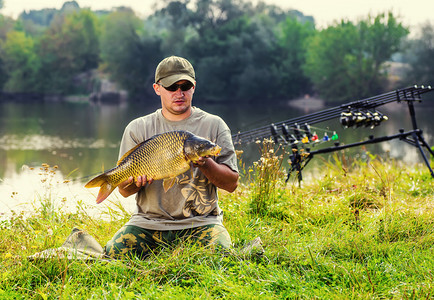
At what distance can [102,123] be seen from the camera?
1964 centimetres

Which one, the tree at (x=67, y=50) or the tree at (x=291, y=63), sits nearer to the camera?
the tree at (x=291, y=63)

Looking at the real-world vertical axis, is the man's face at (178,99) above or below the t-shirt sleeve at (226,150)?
above

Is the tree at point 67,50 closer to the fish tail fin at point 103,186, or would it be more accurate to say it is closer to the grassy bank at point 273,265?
the grassy bank at point 273,265

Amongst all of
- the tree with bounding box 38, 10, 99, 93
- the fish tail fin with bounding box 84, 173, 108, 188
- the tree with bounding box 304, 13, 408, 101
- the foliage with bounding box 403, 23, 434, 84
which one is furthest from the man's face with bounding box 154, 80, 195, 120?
the tree with bounding box 38, 10, 99, 93

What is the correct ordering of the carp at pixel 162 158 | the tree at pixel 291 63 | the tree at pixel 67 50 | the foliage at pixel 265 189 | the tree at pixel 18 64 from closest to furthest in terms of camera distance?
1. the carp at pixel 162 158
2. the foliage at pixel 265 189
3. the tree at pixel 291 63
4. the tree at pixel 18 64
5. the tree at pixel 67 50

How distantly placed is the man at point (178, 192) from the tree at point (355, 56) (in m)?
29.7

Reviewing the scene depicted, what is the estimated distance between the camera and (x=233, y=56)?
33.6 m

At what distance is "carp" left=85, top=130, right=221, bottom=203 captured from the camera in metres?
2.19

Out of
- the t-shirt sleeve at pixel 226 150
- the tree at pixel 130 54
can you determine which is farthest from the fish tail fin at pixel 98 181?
the tree at pixel 130 54

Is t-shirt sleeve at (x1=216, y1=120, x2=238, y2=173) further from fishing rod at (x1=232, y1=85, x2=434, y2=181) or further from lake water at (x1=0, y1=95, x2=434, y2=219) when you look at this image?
lake water at (x1=0, y1=95, x2=434, y2=219)

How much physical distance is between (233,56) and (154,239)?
105 feet

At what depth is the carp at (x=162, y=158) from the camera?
219 cm

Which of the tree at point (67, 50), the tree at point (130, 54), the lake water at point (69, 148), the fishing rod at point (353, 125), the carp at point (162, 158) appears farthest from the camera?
the tree at point (67, 50)

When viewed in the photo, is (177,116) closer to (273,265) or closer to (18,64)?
(273,265)
